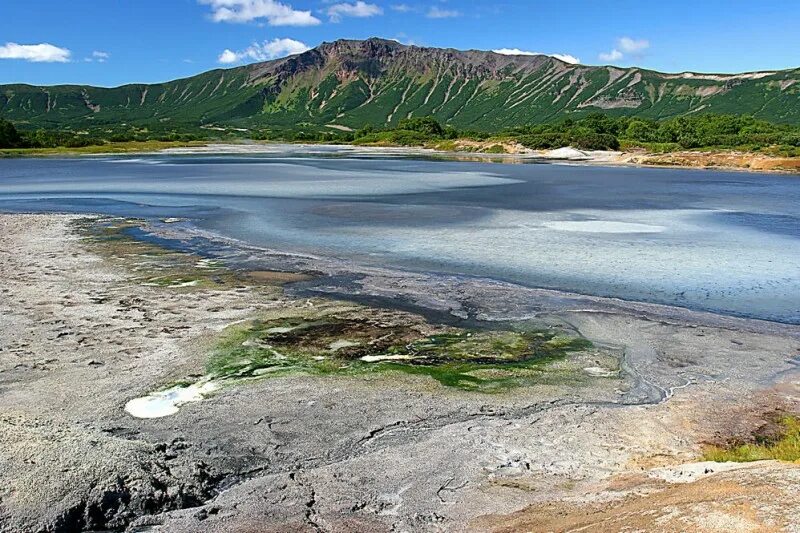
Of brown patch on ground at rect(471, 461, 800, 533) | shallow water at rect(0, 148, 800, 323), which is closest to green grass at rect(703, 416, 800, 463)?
brown patch on ground at rect(471, 461, 800, 533)

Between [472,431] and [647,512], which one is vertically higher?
[647,512]

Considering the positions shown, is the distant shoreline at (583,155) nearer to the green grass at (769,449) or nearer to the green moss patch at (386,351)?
the green moss patch at (386,351)

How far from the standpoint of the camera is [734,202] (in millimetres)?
40062

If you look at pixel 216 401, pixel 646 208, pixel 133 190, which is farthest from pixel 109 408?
pixel 133 190

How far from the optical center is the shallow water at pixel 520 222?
62.0 ft

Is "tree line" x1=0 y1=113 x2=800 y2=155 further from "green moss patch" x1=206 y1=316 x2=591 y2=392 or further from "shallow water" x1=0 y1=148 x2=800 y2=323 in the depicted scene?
"green moss patch" x1=206 y1=316 x2=591 y2=392

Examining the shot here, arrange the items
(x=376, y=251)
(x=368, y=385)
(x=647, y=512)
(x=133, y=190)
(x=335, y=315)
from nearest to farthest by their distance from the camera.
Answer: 1. (x=647, y=512)
2. (x=368, y=385)
3. (x=335, y=315)
4. (x=376, y=251)
5. (x=133, y=190)

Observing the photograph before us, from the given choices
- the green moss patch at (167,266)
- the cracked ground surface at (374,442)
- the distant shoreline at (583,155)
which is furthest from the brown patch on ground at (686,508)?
the distant shoreline at (583,155)

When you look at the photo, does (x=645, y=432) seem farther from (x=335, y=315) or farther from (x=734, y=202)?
(x=734, y=202)

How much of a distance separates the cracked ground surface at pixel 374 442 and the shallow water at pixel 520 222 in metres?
5.21

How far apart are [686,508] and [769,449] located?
10.2 feet

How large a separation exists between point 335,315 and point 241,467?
6.74 m

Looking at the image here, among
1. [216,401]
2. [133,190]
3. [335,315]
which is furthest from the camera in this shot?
[133,190]

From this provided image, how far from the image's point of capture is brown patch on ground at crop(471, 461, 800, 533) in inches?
219
